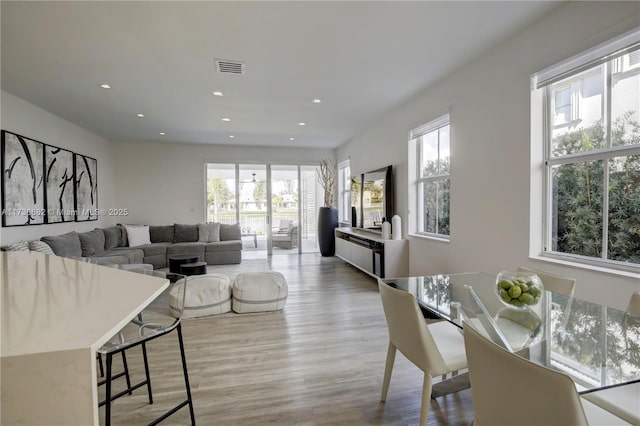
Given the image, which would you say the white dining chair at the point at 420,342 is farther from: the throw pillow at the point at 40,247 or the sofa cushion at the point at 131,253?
the sofa cushion at the point at 131,253

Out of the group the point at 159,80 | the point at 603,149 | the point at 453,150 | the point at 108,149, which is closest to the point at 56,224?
the point at 108,149

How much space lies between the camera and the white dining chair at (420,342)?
1.55 meters

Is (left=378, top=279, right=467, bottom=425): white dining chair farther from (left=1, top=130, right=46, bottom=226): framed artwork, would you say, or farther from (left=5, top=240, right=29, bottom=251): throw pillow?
(left=1, top=130, right=46, bottom=226): framed artwork

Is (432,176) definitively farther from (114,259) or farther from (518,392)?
(114,259)

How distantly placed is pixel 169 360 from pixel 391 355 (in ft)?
6.06

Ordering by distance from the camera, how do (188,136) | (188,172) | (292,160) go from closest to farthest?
1. (188,136)
2. (188,172)
3. (292,160)

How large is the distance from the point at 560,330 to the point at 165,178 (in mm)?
7899

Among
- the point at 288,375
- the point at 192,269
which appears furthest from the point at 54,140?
the point at 288,375

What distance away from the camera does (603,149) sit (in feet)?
7.43

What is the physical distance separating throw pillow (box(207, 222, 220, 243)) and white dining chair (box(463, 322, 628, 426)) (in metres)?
6.57

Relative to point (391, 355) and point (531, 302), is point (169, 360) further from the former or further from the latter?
point (531, 302)

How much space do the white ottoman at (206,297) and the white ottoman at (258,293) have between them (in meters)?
0.12

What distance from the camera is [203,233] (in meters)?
6.99

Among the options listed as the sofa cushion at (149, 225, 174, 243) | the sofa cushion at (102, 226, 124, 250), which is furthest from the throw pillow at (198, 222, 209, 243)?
the sofa cushion at (102, 226, 124, 250)
